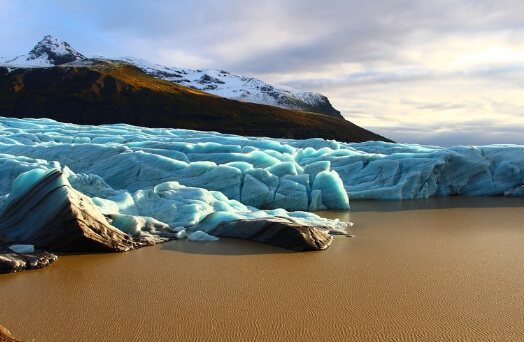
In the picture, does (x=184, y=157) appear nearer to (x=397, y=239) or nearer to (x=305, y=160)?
(x=305, y=160)

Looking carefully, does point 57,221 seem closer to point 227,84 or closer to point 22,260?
point 22,260

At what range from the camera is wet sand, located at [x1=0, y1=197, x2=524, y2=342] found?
4.08 m

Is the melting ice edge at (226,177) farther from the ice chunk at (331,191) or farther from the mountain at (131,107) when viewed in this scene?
the mountain at (131,107)

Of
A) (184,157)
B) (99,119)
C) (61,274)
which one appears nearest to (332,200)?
(184,157)

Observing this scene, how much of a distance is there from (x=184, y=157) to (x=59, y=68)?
56183 mm

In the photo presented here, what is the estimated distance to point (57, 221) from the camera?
7.00m

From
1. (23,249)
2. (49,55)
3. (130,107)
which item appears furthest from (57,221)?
(49,55)

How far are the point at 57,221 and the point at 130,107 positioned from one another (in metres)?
54.2

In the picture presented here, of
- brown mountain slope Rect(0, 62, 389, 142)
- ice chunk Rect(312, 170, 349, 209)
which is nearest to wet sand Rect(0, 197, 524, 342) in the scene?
ice chunk Rect(312, 170, 349, 209)

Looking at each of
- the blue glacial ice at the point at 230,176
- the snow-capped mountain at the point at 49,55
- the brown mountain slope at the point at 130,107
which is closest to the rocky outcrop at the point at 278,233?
the blue glacial ice at the point at 230,176

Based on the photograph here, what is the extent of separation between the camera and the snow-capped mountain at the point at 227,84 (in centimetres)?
9994

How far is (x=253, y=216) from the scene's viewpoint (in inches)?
364

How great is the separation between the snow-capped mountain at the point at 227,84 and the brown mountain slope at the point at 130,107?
38.2 metres

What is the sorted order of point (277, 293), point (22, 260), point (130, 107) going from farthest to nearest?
point (130, 107), point (22, 260), point (277, 293)
